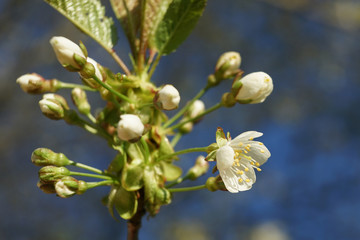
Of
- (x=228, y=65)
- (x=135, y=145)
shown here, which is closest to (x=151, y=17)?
(x=228, y=65)

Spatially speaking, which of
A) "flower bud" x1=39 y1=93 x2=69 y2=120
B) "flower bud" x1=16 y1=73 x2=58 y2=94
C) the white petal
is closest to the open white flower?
the white petal

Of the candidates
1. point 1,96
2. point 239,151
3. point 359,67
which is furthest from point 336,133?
point 239,151

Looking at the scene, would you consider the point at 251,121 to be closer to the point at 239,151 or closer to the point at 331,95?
the point at 331,95

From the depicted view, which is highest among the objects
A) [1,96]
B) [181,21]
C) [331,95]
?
[181,21]

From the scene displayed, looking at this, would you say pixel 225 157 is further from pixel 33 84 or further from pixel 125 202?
pixel 33 84

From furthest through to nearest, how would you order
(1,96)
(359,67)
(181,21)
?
(359,67) → (1,96) → (181,21)

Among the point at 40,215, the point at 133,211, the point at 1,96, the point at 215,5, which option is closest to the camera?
the point at 133,211

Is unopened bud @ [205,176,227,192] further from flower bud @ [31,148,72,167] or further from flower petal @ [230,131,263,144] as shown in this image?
flower bud @ [31,148,72,167]
